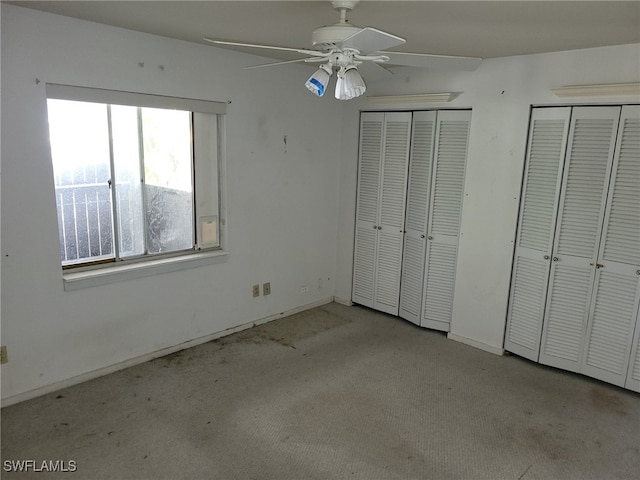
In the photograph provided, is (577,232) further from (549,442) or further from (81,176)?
(81,176)

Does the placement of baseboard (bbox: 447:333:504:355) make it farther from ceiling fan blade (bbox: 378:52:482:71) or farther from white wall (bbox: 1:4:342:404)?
ceiling fan blade (bbox: 378:52:482:71)

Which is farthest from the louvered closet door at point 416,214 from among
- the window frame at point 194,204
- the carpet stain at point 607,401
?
the window frame at point 194,204

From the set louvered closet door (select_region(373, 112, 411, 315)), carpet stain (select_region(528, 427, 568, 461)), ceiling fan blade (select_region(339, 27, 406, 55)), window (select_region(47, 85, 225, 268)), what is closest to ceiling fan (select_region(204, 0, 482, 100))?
ceiling fan blade (select_region(339, 27, 406, 55))

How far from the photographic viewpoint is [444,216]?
3.85m

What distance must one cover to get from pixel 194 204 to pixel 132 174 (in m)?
0.54

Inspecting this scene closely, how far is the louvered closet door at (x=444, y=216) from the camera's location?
3701mm

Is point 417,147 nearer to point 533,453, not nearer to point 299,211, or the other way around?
point 299,211

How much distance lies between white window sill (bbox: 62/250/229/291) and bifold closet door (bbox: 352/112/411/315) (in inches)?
56.4

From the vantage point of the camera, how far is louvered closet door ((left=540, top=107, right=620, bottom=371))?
9.95ft

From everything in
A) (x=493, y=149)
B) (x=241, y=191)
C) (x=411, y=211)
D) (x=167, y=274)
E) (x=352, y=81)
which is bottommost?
(x=167, y=274)

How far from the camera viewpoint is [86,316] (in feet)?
9.79

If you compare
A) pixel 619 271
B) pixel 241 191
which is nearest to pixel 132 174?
pixel 241 191

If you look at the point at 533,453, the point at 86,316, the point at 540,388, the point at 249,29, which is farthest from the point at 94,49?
the point at 540,388

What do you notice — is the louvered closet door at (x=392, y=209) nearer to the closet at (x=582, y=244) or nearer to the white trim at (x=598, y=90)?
the closet at (x=582, y=244)
